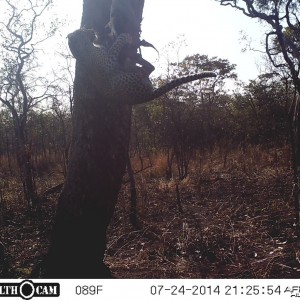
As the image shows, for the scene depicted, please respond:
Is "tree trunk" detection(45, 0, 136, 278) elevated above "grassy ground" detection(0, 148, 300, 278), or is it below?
above

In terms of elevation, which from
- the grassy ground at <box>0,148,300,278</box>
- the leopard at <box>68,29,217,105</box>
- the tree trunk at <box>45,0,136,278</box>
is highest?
the leopard at <box>68,29,217,105</box>

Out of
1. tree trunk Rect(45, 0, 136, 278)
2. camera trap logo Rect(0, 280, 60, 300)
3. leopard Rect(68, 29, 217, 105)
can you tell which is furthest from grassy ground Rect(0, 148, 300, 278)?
leopard Rect(68, 29, 217, 105)

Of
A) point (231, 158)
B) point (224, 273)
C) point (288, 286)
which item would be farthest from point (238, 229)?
point (231, 158)

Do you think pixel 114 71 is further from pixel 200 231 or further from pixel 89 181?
pixel 200 231

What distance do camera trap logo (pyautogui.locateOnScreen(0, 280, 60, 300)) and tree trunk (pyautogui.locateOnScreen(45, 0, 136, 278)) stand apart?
0.39 ft

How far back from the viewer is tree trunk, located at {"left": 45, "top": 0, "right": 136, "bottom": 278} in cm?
328

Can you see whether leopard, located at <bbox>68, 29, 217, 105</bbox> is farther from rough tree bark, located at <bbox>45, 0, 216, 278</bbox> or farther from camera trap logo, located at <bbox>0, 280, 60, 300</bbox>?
camera trap logo, located at <bbox>0, 280, 60, 300</bbox>

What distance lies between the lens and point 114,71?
3535 mm

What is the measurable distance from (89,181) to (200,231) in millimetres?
2814

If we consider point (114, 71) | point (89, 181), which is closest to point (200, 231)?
point (89, 181)

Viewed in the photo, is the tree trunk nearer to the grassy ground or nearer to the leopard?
the leopard

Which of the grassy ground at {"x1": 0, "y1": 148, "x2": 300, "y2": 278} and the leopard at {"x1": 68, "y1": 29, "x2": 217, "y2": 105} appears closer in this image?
the leopard at {"x1": 68, "y1": 29, "x2": 217, "y2": 105}

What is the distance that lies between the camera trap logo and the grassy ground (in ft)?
2.88

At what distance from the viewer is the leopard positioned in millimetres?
3348
